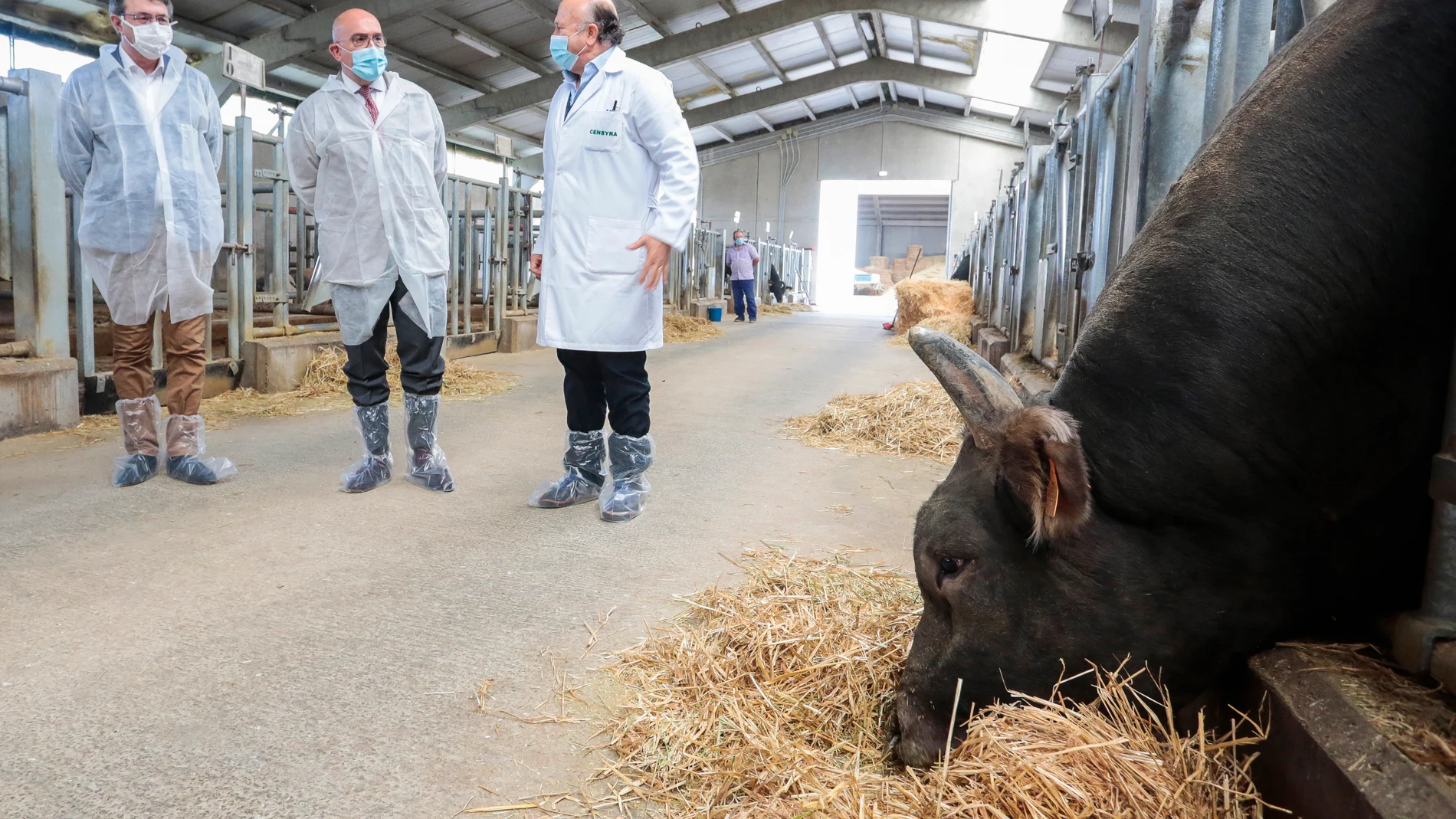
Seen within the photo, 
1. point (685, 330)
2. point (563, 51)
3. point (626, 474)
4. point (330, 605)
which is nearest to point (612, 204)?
point (563, 51)

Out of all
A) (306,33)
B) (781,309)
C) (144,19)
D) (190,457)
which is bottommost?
(190,457)

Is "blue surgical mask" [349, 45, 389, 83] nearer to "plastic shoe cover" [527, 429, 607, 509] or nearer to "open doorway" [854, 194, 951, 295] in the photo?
"plastic shoe cover" [527, 429, 607, 509]

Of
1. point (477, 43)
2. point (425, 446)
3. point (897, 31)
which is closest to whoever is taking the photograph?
point (425, 446)

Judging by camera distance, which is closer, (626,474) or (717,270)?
(626,474)

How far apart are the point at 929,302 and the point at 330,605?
13.4 meters

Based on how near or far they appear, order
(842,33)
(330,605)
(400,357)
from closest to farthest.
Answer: (330,605) < (400,357) < (842,33)

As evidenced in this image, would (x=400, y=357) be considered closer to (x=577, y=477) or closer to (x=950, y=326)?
(x=577, y=477)

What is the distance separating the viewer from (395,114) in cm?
390

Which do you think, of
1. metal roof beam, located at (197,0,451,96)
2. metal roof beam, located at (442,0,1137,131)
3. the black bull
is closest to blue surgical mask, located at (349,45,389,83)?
the black bull

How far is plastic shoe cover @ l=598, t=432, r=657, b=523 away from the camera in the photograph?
142 inches

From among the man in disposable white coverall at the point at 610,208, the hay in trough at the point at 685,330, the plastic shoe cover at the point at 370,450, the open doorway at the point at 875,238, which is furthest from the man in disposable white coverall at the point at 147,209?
the open doorway at the point at 875,238

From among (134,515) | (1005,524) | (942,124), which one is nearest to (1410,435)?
(1005,524)

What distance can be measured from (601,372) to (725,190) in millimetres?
28916

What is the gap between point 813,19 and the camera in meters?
19.7
